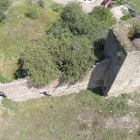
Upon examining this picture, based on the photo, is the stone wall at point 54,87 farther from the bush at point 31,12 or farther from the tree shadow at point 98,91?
the bush at point 31,12

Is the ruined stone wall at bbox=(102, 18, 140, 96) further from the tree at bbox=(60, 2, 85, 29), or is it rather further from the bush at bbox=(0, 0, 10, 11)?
the bush at bbox=(0, 0, 10, 11)

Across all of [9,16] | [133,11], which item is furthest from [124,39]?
[133,11]

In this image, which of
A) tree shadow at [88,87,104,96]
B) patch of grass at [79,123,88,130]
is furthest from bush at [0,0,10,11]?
patch of grass at [79,123,88,130]

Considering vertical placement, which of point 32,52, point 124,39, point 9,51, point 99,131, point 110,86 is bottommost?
point 99,131

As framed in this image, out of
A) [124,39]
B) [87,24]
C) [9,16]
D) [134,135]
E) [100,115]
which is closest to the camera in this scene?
[124,39]

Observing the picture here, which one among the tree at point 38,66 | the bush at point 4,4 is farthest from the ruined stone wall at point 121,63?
the bush at point 4,4

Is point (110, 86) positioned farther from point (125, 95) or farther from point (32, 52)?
point (32, 52)
